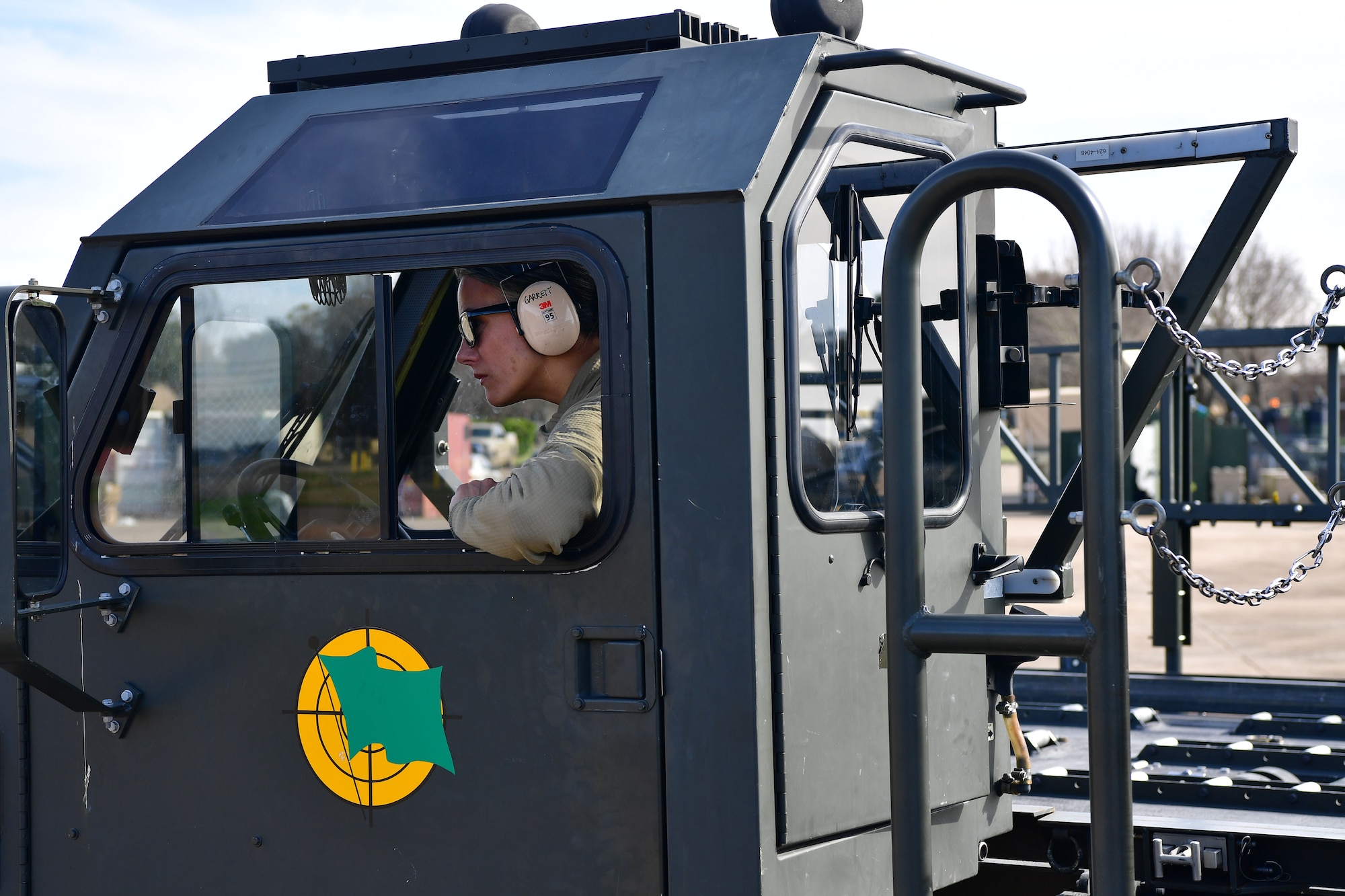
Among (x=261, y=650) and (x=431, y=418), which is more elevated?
(x=431, y=418)

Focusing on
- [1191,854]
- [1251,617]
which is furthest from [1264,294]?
[1191,854]

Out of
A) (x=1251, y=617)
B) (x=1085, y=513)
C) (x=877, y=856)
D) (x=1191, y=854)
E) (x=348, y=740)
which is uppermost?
Result: (x=1085, y=513)

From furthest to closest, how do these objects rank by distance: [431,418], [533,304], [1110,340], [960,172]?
[431,418], [533,304], [960,172], [1110,340]

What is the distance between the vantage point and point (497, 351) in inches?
112

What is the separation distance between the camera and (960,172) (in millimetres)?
2184

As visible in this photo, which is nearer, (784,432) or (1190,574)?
(1190,574)

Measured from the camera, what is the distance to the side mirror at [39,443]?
267 cm

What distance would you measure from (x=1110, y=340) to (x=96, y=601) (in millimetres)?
1978

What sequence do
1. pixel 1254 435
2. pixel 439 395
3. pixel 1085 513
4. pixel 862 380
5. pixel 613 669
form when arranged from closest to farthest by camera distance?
1. pixel 1085 513
2. pixel 613 669
3. pixel 862 380
4. pixel 439 395
5. pixel 1254 435

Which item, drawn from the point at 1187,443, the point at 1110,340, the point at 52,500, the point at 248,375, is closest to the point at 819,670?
the point at 1110,340

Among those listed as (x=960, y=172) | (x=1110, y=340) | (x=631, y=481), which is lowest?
(x=631, y=481)

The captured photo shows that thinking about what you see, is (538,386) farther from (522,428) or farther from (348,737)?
(522,428)

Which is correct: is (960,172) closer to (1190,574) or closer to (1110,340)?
(1110,340)

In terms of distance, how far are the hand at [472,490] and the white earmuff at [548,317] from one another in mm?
307
